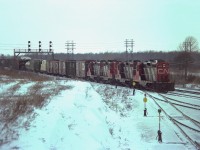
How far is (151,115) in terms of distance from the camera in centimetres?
1905

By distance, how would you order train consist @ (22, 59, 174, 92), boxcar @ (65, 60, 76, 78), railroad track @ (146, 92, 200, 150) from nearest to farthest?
railroad track @ (146, 92, 200, 150) → train consist @ (22, 59, 174, 92) → boxcar @ (65, 60, 76, 78)

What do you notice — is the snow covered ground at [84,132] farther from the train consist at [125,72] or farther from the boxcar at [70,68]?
the boxcar at [70,68]

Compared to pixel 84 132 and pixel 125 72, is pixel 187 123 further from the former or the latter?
pixel 125 72

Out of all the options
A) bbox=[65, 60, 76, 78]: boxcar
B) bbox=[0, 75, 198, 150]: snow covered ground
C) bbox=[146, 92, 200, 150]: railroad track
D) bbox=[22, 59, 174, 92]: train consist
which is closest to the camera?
bbox=[0, 75, 198, 150]: snow covered ground

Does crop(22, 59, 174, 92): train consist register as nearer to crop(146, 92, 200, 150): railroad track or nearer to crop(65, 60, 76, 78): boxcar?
crop(65, 60, 76, 78): boxcar

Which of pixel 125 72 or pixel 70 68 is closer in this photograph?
pixel 125 72

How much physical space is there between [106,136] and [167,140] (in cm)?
253

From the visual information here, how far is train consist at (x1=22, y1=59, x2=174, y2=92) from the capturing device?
3366 centimetres

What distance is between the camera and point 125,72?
131ft

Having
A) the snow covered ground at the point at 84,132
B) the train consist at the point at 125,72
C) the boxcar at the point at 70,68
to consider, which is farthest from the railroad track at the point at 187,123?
the boxcar at the point at 70,68

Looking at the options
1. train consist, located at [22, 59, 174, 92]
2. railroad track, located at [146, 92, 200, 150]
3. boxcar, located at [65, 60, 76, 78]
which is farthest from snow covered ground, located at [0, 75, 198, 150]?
boxcar, located at [65, 60, 76, 78]

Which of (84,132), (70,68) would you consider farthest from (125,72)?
(84,132)

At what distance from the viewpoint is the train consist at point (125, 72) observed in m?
33.7

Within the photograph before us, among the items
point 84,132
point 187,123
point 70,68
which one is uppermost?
point 70,68
